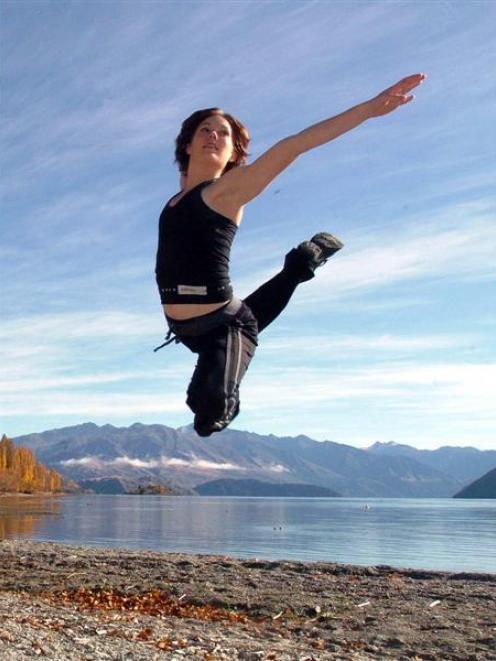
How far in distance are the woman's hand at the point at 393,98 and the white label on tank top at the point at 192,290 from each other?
151 centimetres

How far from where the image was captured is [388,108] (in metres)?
4.54

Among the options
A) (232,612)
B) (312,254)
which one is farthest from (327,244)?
(232,612)

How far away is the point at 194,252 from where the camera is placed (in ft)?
16.2

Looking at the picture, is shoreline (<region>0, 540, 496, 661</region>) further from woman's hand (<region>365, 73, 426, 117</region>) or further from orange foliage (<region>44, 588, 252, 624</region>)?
woman's hand (<region>365, 73, 426, 117</region>)

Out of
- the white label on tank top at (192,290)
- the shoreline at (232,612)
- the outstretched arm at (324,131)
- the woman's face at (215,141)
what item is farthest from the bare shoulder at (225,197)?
the shoreline at (232,612)

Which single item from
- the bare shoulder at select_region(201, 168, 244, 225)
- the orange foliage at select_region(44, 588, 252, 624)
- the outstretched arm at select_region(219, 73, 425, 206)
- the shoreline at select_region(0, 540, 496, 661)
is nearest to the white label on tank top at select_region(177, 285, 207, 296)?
the bare shoulder at select_region(201, 168, 244, 225)

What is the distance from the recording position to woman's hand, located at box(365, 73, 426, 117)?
4535mm

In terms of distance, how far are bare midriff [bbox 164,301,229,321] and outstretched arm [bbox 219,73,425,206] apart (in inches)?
34.5

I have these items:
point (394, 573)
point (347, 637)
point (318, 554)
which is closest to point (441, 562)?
point (318, 554)

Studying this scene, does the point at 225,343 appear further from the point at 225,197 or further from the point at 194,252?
the point at 225,197

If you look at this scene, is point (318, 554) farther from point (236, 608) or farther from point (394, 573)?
point (236, 608)

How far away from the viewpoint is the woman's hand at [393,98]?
4.54 meters

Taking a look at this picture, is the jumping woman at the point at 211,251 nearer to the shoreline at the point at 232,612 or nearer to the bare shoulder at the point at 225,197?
the bare shoulder at the point at 225,197

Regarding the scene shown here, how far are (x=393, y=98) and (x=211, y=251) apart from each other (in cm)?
145
